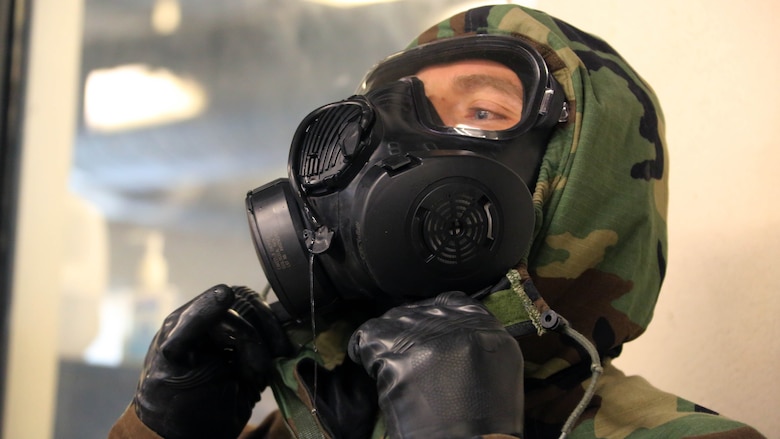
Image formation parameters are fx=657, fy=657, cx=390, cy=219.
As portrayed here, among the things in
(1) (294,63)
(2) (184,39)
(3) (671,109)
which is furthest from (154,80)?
(3) (671,109)

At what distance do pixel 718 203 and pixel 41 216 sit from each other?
1.67 m

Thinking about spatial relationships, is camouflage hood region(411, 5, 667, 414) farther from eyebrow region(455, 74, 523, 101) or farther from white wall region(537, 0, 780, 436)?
white wall region(537, 0, 780, 436)

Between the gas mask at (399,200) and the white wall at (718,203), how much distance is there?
14.8 inches

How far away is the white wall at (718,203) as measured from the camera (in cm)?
98

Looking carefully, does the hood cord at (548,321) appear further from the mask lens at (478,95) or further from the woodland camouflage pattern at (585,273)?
the mask lens at (478,95)

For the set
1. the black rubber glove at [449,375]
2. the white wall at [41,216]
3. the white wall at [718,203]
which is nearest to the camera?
the black rubber glove at [449,375]

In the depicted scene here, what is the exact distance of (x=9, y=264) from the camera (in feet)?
5.90

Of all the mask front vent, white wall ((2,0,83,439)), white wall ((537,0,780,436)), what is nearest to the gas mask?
the mask front vent

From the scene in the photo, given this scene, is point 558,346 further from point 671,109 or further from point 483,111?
point 671,109

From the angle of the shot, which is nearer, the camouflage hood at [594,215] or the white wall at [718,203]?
the camouflage hood at [594,215]

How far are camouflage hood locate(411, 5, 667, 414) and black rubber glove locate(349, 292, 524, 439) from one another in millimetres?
226

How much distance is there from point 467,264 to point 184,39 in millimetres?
1354

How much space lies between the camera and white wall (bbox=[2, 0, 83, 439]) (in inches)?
68.3

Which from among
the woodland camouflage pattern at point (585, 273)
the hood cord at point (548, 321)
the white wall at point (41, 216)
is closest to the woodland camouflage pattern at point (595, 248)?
the woodland camouflage pattern at point (585, 273)
